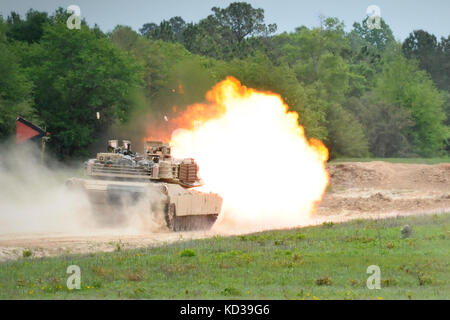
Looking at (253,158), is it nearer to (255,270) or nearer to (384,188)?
(255,270)

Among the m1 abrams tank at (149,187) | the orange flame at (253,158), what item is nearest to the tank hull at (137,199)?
the m1 abrams tank at (149,187)

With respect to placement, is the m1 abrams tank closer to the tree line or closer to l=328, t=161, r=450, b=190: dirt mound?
the tree line

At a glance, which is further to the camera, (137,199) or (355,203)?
(355,203)

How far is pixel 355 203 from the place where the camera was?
4909cm

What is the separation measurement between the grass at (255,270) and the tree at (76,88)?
2821 centimetres

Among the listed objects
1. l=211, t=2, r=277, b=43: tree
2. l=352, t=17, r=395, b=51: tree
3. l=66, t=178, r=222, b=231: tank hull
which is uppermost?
l=352, t=17, r=395, b=51: tree

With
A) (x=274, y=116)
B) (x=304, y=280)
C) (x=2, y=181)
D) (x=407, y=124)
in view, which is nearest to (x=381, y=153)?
(x=407, y=124)

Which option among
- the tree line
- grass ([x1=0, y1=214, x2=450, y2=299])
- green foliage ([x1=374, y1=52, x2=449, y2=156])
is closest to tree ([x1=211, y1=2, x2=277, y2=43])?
the tree line

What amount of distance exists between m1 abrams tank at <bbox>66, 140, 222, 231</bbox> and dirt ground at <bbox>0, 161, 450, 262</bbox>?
0.77 meters

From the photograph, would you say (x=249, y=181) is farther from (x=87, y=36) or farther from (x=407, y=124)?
(x=407, y=124)

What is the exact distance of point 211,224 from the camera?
3391 centimetres

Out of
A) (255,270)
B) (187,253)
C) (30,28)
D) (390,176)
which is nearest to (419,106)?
(390,176)

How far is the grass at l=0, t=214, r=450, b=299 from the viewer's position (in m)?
16.3

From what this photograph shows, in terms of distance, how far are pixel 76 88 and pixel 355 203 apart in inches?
755
